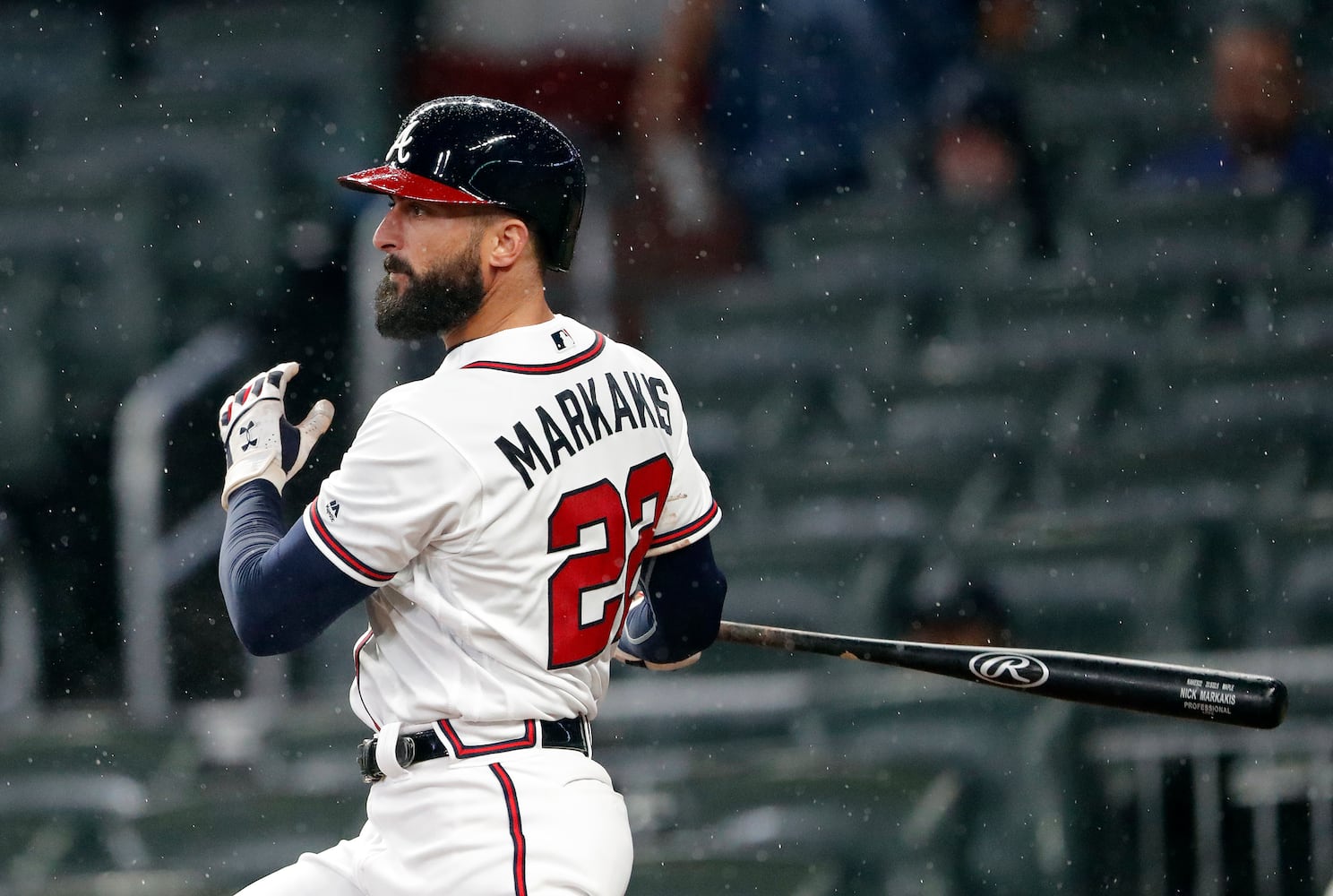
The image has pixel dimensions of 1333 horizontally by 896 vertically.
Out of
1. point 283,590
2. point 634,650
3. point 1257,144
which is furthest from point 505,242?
point 1257,144

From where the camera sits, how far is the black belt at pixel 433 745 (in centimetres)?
149

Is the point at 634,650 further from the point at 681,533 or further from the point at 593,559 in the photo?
the point at 593,559

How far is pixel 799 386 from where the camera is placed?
4.30 m

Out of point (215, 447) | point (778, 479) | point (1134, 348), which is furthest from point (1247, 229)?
point (215, 447)

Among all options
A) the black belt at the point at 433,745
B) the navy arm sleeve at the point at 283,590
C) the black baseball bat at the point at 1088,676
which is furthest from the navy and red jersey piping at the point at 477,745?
the black baseball bat at the point at 1088,676

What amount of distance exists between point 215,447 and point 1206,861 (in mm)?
2442

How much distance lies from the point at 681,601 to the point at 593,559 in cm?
25

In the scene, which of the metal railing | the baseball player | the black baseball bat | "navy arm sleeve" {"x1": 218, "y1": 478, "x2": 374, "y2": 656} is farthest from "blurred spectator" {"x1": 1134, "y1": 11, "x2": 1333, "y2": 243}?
"navy arm sleeve" {"x1": 218, "y1": 478, "x2": 374, "y2": 656}

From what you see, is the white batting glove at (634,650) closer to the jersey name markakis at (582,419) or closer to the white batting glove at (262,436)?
the jersey name markakis at (582,419)

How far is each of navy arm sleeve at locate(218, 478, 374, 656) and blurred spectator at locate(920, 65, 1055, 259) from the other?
10.8 ft

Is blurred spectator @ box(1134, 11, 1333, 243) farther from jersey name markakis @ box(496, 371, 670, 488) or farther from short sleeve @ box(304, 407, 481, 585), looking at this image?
short sleeve @ box(304, 407, 481, 585)

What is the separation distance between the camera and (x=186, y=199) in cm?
453

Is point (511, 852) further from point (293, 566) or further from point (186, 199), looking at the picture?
point (186, 199)

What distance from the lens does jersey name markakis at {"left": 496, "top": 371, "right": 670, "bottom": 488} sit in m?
1.48
